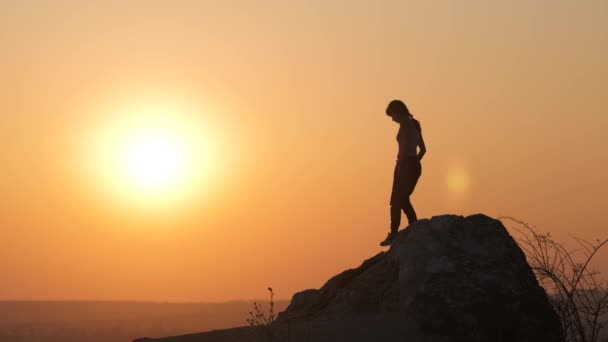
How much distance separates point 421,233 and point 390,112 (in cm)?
232

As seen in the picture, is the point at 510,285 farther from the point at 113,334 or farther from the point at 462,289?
the point at 113,334

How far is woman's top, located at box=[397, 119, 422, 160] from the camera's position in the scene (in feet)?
57.4

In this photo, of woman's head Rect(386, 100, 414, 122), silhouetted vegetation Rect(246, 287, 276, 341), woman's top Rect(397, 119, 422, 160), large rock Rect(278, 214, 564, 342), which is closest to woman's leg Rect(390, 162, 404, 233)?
woman's top Rect(397, 119, 422, 160)

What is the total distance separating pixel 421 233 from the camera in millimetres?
16562

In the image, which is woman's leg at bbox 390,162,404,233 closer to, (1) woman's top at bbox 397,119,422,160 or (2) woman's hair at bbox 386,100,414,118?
(1) woman's top at bbox 397,119,422,160

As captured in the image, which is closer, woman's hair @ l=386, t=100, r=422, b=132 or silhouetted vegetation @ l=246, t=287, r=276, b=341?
silhouetted vegetation @ l=246, t=287, r=276, b=341

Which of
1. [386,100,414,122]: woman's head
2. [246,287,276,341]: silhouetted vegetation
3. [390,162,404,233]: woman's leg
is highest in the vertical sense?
[386,100,414,122]: woman's head

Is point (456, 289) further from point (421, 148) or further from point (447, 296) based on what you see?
point (421, 148)

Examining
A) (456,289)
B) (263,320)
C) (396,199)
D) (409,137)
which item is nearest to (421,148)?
(409,137)

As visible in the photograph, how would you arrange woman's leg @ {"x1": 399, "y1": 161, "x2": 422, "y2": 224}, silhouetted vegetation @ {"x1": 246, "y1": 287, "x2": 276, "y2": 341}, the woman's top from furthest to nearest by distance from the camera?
woman's leg @ {"x1": 399, "y1": 161, "x2": 422, "y2": 224}, the woman's top, silhouetted vegetation @ {"x1": 246, "y1": 287, "x2": 276, "y2": 341}

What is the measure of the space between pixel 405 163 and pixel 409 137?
48cm

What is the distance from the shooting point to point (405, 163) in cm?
1770

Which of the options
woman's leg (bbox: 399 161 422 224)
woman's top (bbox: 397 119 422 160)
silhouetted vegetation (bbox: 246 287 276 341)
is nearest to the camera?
silhouetted vegetation (bbox: 246 287 276 341)

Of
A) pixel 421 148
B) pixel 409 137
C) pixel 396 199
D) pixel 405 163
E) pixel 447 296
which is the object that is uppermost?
pixel 409 137
